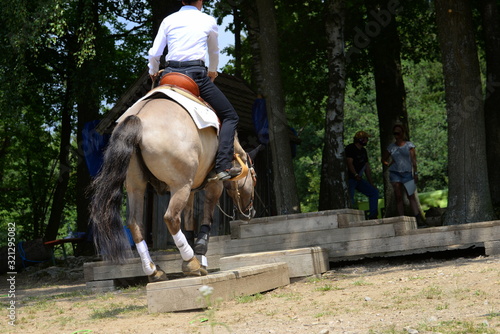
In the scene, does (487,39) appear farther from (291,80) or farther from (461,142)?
(291,80)

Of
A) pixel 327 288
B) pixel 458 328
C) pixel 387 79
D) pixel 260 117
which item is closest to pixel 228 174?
pixel 327 288

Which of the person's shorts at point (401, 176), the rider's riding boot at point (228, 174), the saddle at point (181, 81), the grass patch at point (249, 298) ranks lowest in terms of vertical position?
the grass patch at point (249, 298)

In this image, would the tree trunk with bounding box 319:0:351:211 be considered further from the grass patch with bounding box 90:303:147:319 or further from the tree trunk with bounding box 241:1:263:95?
the grass patch with bounding box 90:303:147:319

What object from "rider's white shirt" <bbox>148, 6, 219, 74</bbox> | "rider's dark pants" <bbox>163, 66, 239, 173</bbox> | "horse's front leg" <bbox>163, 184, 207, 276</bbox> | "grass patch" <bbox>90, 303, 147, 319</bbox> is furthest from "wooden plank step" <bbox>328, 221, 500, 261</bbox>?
"rider's white shirt" <bbox>148, 6, 219, 74</bbox>

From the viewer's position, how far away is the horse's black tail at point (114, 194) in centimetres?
681

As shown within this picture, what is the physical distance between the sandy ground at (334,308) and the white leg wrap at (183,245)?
A: 0.66 metres

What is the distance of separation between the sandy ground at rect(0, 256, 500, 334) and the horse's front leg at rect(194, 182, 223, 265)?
85 cm

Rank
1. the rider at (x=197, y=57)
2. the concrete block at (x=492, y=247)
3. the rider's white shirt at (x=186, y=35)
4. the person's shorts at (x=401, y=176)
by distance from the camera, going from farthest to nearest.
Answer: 1. the person's shorts at (x=401, y=176)
2. the concrete block at (x=492, y=247)
3. the rider's white shirt at (x=186, y=35)
4. the rider at (x=197, y=57)

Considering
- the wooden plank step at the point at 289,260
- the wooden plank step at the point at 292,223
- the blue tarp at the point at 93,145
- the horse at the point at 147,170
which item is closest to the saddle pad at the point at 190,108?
the horse at the point at 147,170

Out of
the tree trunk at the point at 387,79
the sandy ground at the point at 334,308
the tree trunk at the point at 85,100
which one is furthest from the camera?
the tree trunk at the point at 85,100

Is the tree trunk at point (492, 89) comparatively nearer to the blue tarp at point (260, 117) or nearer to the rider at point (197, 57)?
the blue tarp at point (260, 117)

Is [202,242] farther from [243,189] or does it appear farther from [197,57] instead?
[197,57]

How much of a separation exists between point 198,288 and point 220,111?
7.25 feet

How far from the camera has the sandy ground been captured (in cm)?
538
